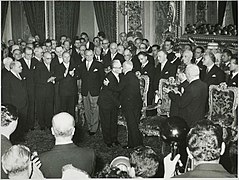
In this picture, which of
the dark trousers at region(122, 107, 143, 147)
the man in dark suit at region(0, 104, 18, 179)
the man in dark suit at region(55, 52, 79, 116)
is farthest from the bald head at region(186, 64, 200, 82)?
the man in dark suit at region(55, 52, 79, 116)

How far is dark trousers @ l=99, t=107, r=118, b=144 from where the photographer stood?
20.1 ft

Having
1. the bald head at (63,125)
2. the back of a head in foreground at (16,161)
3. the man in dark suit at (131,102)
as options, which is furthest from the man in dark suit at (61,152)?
the man in dark suit at (131,102)

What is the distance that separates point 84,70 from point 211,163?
14.0 ft

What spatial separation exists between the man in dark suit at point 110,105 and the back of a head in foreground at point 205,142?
308cm

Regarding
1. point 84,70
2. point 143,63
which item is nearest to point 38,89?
point 84,70

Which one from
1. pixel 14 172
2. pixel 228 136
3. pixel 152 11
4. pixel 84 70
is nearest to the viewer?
pixel 14 172

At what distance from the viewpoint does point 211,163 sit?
108 inches

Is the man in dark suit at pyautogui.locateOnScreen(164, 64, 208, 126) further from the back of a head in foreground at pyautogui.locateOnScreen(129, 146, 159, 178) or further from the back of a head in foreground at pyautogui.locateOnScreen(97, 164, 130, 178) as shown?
the back of a head in foreground at pyautogui.locateOnScreen(97, 164, 130, 178)

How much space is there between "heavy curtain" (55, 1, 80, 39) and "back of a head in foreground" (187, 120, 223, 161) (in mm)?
8623

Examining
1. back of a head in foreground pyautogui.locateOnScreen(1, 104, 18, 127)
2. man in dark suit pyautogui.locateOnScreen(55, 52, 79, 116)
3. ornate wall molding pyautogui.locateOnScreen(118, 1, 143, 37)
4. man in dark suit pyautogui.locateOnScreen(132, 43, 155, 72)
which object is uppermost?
ornate wall molding pyautogui.locateOnScreen(118, 1, 143, 37)

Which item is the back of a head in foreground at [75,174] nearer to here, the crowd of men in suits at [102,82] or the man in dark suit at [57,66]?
the crowd of men in suits at [102,82]

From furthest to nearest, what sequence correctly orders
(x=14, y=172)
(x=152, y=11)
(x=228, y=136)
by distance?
1. (x=152, y=11)
2. (x=228, y=136)
3. (x=14, y=172)

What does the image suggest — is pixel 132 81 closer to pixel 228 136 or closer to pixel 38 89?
pixel 228 136

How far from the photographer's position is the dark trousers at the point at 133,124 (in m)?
5.92
